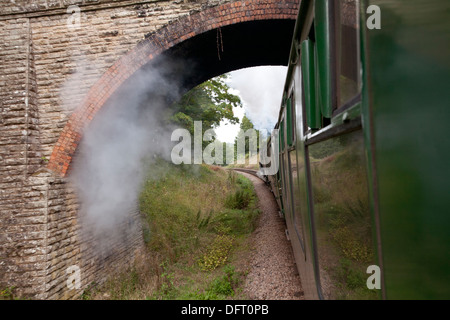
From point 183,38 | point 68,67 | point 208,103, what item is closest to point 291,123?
point 183,38

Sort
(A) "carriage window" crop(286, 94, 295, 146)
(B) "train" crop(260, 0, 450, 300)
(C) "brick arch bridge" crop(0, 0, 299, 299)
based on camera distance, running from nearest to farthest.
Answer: (B) "train" crop(260, 0, 450, 300) → (A) "carriage window" crop(286, 94, 295, 146) → (C) "brick arch bridge" crop(0, 0, 299, 299)

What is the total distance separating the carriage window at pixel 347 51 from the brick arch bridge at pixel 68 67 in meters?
4.49

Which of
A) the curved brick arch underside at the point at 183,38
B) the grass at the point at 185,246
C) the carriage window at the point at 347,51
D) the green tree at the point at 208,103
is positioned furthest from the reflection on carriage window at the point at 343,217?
the green tree at the point at 208,103

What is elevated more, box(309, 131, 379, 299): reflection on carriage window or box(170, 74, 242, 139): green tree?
box(170, 74, 242, 139): green tree

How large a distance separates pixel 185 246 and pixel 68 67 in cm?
490

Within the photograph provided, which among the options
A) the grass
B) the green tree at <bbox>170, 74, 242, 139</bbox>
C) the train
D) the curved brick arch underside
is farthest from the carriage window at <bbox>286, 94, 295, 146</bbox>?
the green tree at <bbox>170, 74, 242, 139</bbox>

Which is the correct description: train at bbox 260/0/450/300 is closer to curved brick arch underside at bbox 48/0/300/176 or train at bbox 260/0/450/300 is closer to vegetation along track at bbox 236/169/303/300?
vegetation along track at bbox 236/169/303/300

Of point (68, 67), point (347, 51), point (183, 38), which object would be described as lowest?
point (347, 51)

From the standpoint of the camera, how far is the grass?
4414 mm

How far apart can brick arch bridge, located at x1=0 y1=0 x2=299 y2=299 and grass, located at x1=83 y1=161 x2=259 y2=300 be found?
1405 mm

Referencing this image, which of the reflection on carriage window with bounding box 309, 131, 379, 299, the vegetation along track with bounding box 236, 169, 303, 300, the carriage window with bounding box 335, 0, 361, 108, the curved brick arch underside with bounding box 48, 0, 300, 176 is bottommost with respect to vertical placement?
the vegetation along track with bounding box 236, 169, 303, 300

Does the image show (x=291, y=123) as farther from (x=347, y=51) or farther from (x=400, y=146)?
(x=400, y=146)

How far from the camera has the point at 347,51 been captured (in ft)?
3.61
